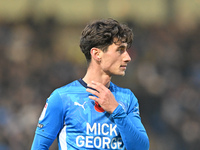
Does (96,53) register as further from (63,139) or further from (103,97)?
(63,139)

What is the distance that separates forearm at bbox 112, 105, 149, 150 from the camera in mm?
2971

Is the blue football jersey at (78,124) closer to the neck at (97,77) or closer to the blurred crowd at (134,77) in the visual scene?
the neck at (97,77)

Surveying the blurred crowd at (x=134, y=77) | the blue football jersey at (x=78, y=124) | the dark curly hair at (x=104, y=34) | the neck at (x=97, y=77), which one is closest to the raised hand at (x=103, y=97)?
the blue football jersey at (x=78, y=124)

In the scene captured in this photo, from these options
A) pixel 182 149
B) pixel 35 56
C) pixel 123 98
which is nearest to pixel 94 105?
pixel 123 98

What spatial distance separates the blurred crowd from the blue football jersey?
551 centimetres

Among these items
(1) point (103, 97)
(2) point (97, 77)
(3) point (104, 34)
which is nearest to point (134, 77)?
(2) point (97, 77)

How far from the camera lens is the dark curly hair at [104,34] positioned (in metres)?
3.16

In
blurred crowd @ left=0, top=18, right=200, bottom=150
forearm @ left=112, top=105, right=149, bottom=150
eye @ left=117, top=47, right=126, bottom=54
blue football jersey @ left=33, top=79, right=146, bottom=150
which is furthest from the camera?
blurred crowd @ left=0, top=18, right=200, bottom=150

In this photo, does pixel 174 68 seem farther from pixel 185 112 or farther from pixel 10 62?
pixel 10 62

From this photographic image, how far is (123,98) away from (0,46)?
24.1 ft

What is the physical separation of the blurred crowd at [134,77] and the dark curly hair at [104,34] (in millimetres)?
5609

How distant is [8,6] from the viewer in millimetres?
11188

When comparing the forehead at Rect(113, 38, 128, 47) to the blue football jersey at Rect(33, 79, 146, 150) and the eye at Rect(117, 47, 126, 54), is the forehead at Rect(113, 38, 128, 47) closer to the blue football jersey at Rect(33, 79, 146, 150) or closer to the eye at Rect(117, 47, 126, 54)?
the eye at Rect(117, 47, 126, 54)

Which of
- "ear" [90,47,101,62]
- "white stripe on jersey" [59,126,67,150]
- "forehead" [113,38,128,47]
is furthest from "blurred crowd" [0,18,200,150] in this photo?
"forehead" [113,38,128,47]
